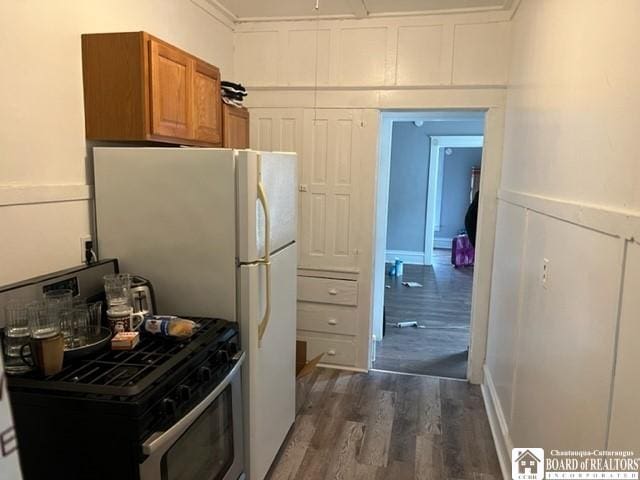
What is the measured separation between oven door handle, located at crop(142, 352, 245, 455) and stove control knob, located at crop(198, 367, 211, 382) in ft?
0.19

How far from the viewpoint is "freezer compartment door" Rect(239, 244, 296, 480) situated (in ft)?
6.77

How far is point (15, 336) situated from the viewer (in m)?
1.49

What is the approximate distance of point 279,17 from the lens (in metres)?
3.48

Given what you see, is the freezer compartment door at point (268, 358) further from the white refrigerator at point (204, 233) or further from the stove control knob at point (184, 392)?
the stove control knob at point (184, 392)

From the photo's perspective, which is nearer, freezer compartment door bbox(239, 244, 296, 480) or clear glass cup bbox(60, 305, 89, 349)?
clear glass cup bbox(60, 305, 89, 349)

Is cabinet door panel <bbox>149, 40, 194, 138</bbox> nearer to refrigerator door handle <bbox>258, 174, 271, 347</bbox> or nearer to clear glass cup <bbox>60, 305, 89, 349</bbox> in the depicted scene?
refrigerator door handle <bbox>258, 174, 271, 347</bbox>

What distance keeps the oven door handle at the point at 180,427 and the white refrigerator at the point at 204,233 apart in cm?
28

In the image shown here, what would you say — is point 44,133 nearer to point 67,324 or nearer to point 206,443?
point 67,324

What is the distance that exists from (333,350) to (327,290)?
491 millimetres

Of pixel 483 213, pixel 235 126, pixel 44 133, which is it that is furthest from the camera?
pixel 483 213

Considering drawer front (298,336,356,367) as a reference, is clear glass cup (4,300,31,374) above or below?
above

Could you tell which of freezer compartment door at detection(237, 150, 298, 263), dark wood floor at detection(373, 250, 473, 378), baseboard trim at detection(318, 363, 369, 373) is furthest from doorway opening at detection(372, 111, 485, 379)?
freezer compartment door at detection(237, 150, 298, 263)

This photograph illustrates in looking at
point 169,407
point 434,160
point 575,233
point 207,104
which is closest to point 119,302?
point 169,407

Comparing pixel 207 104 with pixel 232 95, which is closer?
pixel 207 104
